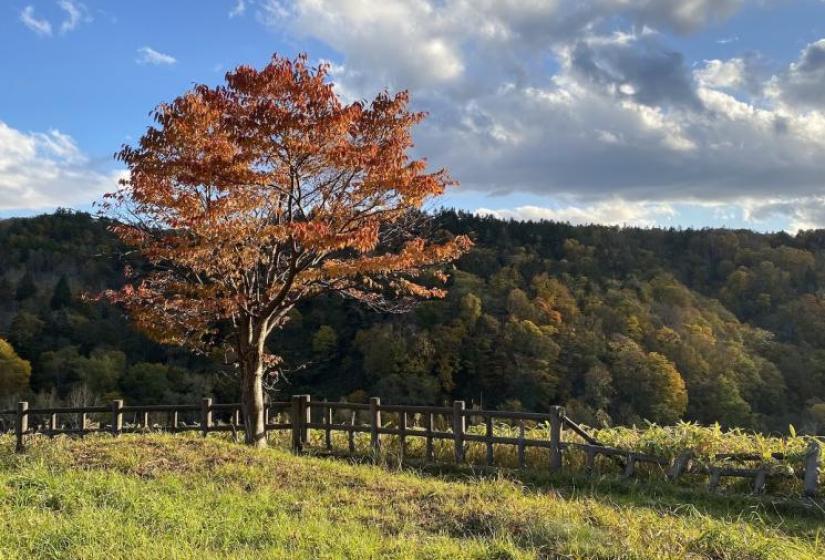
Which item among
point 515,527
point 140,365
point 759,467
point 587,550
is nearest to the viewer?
point 587,550

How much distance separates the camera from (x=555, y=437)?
11117mm

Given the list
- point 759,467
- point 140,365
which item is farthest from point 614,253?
point 759,467

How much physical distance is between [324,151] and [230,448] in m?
4.90

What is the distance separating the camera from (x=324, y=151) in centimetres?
1030

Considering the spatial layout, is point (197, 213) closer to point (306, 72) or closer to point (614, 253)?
point (306, 72)

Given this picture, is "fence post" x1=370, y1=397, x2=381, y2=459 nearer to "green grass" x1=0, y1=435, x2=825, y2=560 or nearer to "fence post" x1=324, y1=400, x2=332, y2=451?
"fence post" x1=324, y1=400, x2=332, y2=451

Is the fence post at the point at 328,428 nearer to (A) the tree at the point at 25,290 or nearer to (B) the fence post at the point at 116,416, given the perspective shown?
(B) the fence post at the point at 116,416

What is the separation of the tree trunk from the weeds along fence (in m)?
1.55

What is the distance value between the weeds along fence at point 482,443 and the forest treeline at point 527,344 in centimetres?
2346

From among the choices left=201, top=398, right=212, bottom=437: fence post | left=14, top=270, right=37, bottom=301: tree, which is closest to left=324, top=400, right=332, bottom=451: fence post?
left=201, top=398, right=212, bottom=437: fence post

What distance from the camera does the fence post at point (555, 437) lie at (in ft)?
36.2

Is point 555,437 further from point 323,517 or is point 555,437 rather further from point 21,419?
point 21,419

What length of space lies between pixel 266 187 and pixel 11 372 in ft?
164

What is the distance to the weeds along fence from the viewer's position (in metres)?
9.75
